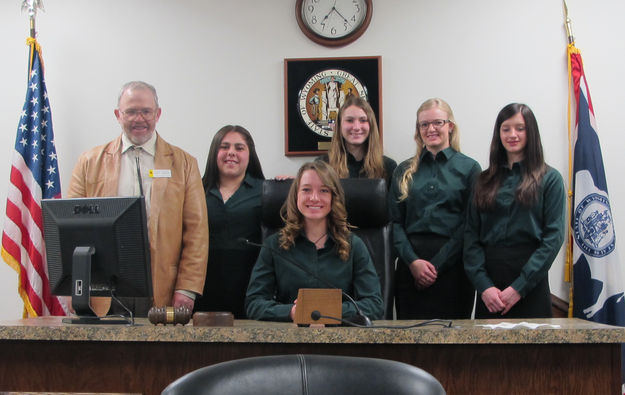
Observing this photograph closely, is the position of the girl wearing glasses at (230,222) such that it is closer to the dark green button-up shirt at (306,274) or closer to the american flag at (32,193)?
the dark green button-up shirt at (306,274)

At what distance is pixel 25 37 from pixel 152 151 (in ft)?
5.27

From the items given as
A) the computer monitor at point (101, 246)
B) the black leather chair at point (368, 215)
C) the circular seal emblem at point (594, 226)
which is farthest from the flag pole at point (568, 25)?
the computer monitor at point (101, 246)

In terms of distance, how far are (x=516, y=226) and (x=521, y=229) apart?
2 cm

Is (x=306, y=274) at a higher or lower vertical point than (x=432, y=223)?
lower

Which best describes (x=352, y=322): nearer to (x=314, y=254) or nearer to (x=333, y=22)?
(x=314, y=254)

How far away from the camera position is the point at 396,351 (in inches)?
66.9

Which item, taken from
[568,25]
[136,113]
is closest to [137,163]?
[136,113]

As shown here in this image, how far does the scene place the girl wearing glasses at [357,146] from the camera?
2902mm

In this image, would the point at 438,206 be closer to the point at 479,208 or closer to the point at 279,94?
the point at 479,208

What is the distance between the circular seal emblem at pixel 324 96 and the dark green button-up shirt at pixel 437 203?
0.80m

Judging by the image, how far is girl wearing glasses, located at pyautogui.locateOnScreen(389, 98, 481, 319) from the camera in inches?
109

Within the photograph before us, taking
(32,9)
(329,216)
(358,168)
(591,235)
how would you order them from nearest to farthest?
1. (329,216)
2. (358,168)
3. (591,235)
4. (32,9)

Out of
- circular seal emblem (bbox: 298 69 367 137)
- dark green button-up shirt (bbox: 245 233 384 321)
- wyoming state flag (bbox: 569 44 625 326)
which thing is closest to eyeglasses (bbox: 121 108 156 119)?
dark green button-up shirt (bbox: 245 233 384 321)

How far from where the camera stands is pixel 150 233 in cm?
263
